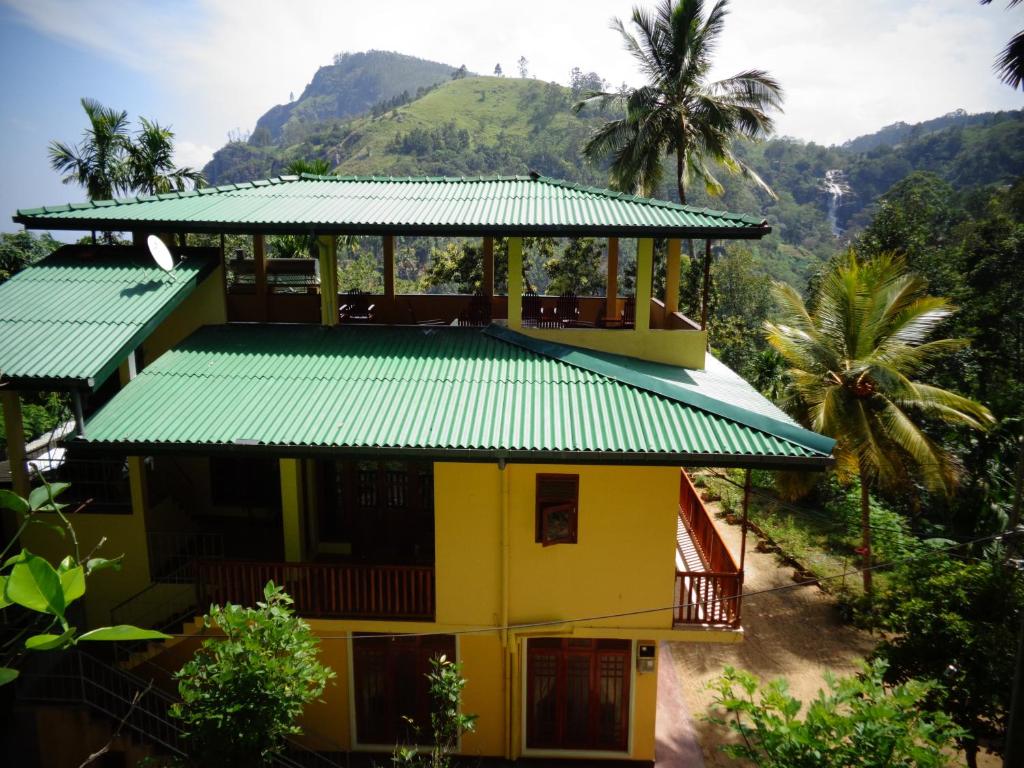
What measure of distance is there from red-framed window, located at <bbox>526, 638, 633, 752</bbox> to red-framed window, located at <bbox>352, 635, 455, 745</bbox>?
5.28 feet

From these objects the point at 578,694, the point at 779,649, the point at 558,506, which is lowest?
the point at 779,649

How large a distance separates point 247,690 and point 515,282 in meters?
7.55

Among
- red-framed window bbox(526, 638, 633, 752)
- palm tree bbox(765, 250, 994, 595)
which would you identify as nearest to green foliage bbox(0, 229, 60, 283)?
red-framed window bbox(526, 638, 633, 752)

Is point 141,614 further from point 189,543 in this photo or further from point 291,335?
point 291,335

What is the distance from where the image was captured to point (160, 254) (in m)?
11.2

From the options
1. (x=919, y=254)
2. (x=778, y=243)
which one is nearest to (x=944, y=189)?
(x=919, y=254)

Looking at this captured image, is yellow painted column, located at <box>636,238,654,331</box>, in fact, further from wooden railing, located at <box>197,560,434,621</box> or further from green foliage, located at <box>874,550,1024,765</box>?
green foliage, located at <box>874,550,1024,765</box>

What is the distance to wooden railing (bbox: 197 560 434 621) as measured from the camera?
9.90 m

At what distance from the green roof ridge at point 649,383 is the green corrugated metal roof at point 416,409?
6cm

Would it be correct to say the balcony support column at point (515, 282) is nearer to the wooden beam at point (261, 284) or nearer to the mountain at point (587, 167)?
the wooden beam at point (261, 284)

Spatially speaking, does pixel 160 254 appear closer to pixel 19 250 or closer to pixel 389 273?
pixel 389 273

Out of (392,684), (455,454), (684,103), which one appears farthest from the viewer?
(684,103)

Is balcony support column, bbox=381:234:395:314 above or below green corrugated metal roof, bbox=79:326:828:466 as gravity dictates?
above

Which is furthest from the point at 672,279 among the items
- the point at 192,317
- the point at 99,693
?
the point at 99,693
